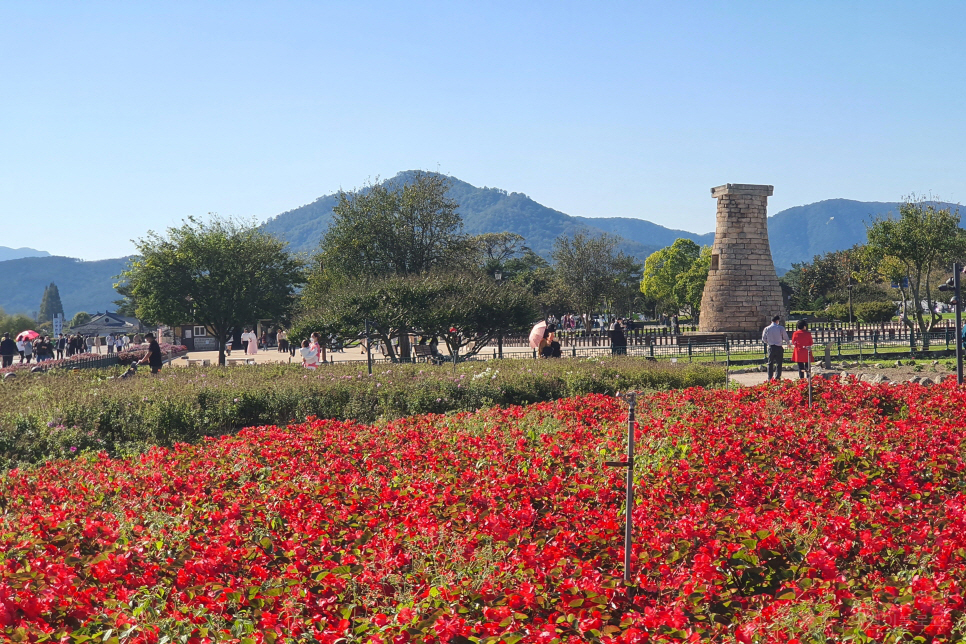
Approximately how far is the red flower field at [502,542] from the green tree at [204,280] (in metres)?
25.7

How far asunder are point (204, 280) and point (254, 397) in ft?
70.5

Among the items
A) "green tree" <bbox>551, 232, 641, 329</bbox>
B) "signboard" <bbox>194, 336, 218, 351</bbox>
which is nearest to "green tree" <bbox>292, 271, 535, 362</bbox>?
"signboard" <bbox>194, 336, 218, 351</bbox>

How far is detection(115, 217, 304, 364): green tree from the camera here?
32.1m

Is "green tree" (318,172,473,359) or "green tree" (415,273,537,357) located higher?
"green tree" (318,172,473,359)

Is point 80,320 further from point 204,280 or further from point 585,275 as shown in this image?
point 204,280

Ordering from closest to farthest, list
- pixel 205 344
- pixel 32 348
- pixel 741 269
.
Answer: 1. pixel 741 269
2. pixel 32 348
3. pixel 205 344

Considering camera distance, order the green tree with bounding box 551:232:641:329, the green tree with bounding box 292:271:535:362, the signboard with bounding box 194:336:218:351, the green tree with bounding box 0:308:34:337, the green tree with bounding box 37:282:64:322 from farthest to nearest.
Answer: the green tree with bounding box 37:282:64:322 < the green tree with bounding box 0:308:34:337 < the green tree with bounding box 551:232:641:329 < the signboard with bounding box 194:336:218:351 < the green tree with bounding box 292:271:535:362

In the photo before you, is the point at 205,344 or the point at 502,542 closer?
the point at 502,542

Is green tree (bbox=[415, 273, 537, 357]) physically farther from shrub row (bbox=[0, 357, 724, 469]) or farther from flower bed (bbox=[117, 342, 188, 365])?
flower bed (bbox=[117, 342, 188, 365])

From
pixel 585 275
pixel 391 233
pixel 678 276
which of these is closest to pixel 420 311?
pixel 391 233

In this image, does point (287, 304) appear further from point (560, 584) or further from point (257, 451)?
point (560, 584)

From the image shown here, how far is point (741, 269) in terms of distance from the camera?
3194cm

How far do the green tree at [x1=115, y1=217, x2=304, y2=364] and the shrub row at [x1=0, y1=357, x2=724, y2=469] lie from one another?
52.5 ft

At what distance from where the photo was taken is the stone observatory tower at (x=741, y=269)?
3184 cm
